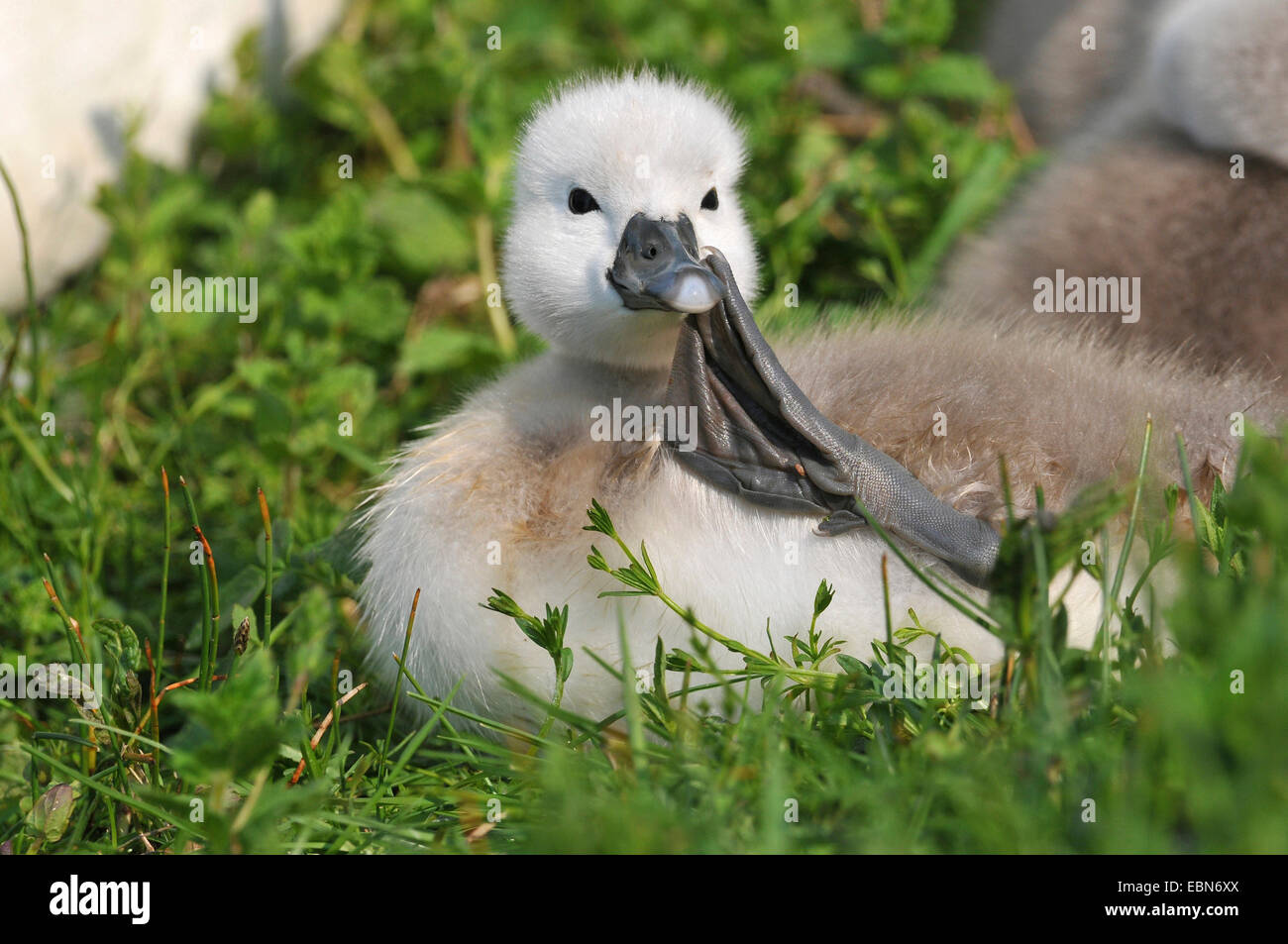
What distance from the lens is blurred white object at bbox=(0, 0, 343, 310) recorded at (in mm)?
3100

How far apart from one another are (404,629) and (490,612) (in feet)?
0.57

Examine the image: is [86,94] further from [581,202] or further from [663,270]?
[663,270]

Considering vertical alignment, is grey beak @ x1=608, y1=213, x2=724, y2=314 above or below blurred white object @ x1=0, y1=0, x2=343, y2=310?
below

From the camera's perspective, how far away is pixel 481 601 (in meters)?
1.94

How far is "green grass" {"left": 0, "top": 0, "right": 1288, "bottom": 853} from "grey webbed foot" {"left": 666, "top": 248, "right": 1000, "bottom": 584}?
14 centimetres

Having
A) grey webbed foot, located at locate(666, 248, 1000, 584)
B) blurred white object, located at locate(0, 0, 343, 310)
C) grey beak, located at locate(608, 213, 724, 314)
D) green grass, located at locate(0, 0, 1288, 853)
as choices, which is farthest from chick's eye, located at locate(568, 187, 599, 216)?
blurred white object, located at locate(0, 0, 343, 310)

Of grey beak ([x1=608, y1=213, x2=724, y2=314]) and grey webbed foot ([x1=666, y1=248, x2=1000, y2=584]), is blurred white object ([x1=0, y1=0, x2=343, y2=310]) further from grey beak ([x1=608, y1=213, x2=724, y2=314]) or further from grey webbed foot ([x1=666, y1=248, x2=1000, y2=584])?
grey webbed foot ([x1=666, y1=248, x2=1000, y2=584])

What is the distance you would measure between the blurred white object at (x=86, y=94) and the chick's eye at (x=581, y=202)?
5.61ft

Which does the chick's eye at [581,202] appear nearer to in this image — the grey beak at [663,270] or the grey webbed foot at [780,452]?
the grey beak at [663,270]

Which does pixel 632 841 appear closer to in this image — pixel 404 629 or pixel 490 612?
pixel 490 612

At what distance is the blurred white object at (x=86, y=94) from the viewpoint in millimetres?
3100

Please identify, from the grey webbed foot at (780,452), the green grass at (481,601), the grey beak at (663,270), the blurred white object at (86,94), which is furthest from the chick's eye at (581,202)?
the blurred white object at (86,94)

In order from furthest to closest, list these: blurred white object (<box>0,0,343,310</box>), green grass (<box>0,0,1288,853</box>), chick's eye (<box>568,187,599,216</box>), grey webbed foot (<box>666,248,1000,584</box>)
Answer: blurred white object (<box>0,0,343,310</box>), chick's eye (<box>568,187,599,216</box>), grey webbed foot (<box>666,248,1000,584</box>), green grass (<box>0,0,1288,853</box>)
